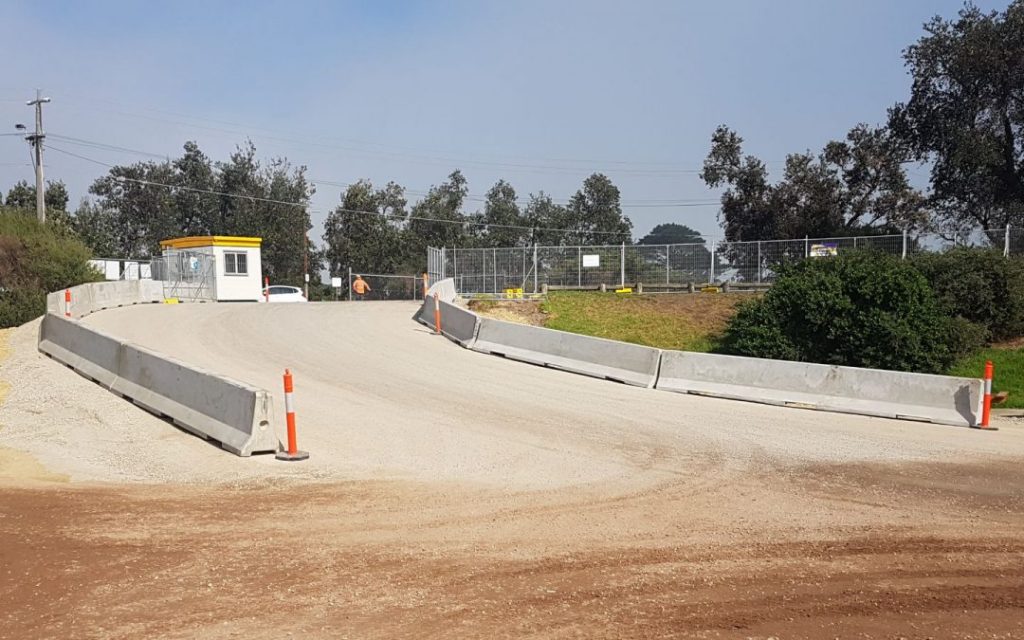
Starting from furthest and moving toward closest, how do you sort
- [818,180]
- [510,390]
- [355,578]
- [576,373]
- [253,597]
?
[818,180], [576,373], [510,390], [355,578], [253,597]

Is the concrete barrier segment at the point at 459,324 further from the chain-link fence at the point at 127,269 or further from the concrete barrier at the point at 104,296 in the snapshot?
the chain-link fence at the point at 127,269


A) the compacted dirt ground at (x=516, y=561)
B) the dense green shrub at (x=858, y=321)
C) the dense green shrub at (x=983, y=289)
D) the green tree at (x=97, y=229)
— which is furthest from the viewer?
the green tree at (x=97, y=229)

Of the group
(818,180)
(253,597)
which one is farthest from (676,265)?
(253,597)

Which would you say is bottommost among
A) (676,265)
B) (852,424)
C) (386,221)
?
(852,424)

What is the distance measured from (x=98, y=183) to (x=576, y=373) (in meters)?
74.2

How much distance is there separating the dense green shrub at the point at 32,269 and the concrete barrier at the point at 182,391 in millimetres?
14346

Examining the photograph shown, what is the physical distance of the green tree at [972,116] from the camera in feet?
133

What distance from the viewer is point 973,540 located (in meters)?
7.19

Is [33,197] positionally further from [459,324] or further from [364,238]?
[459,324]

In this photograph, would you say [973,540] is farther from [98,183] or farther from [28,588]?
[98,183]

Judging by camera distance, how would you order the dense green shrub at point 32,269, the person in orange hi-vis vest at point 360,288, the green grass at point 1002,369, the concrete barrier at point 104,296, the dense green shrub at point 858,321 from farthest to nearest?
1. the person in orange hi-vis vest at point 360,288
2. the dense green shrub at point 32,269
3. the concrete barrier at point 104,296
4. the dense green shrub at point 858,321
5. the green grass at point 1002,369

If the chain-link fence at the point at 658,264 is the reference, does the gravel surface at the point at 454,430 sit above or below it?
below

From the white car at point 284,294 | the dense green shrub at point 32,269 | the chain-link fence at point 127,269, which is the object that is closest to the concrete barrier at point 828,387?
the dense green shrub at point 32,269

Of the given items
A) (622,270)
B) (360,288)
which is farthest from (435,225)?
(622,270)
